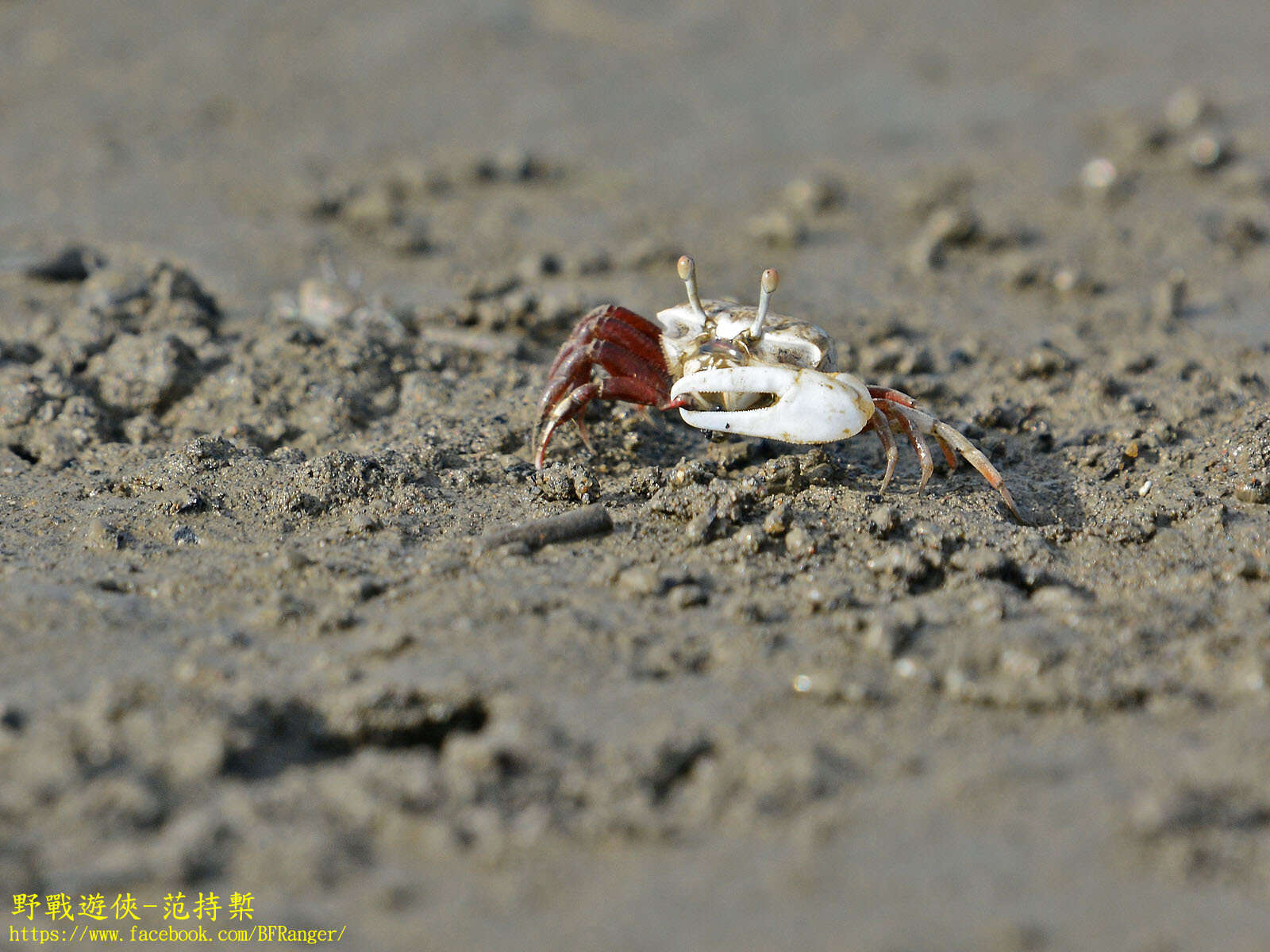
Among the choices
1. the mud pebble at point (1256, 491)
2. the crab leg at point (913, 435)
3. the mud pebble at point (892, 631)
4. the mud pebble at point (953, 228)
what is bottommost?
the mud pebble at point (892, 631)

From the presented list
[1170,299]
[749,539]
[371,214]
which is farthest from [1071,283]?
[371,214]

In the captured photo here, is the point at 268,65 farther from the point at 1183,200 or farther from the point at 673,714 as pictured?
the point at 673,714

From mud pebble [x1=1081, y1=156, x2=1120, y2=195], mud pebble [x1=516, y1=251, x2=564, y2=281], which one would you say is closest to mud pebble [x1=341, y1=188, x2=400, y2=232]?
mud pebble [x1=516, y1=251, x2=564, y2=281]

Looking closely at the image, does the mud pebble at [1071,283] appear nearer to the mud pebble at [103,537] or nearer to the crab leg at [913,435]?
the crab leg at [913,435]

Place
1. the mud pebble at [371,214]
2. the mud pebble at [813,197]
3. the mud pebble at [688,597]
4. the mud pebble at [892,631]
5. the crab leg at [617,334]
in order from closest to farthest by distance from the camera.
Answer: the mud pebble at [892,631], the mud pebble at [688,597], the crab leg at [617,334], the mud pebble at [371,214], the mud pebble at [813,197]

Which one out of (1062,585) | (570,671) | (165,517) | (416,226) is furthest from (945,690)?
(416,226)

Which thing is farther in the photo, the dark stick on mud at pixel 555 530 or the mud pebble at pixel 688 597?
the dark stick on mud at pixel 555 530

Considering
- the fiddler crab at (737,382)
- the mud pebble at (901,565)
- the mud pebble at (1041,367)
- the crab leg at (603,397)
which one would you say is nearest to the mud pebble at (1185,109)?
the mud pebble at (1041,367)

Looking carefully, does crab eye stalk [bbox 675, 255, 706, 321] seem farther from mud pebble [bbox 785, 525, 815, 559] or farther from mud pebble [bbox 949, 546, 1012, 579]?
mud pebble [bbox 949, 546, 1012, 579]
